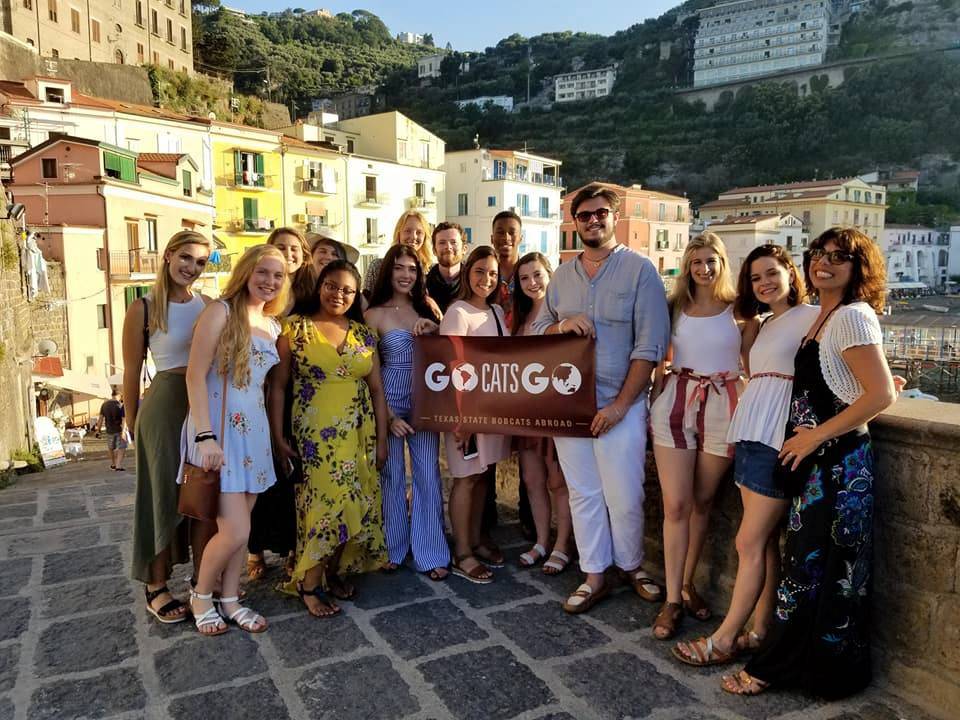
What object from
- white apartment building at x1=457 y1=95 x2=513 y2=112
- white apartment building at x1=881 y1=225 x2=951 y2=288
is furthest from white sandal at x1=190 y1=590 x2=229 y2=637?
white apartment building at x1=457 y1=95 x2=513 y2=112

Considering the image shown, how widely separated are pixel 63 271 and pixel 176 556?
2074 cm

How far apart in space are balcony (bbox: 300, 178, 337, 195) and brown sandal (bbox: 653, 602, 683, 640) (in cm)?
3421

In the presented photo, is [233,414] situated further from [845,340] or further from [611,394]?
[845,340]

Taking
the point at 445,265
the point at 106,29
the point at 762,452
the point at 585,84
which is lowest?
the point at 762,452

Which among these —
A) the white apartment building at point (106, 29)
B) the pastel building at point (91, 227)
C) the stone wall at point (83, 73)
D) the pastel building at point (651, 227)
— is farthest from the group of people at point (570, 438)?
the pastel building at point (651, 227)

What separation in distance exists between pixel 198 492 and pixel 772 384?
8.79 feet

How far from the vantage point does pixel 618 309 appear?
3.69 metres

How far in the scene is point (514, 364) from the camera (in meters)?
4.03

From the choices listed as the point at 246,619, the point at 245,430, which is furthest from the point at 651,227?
the point at 246,619

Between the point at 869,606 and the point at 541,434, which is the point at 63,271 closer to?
the point at 541,434

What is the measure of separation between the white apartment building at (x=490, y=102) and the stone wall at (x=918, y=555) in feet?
363

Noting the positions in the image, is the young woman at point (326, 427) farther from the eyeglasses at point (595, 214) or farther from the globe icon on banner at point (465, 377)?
the eyeglasses at point (595, 214)

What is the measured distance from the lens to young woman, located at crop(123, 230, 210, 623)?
3434 mm

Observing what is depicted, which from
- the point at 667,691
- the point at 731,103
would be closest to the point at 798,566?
the point at 667,691
